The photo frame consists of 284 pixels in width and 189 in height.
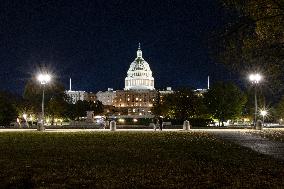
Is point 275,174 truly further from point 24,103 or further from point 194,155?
point 24,103

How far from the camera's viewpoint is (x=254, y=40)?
75.3 feet

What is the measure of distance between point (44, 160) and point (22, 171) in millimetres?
2947

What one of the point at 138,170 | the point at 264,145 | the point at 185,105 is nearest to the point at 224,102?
the point at 185,105

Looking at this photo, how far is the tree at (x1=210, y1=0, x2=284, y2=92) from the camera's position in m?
20.8

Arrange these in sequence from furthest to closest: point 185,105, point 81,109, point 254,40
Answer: point 81,109 < point 185,105 < point 254,40

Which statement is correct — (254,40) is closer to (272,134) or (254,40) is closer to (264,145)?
(264,145)

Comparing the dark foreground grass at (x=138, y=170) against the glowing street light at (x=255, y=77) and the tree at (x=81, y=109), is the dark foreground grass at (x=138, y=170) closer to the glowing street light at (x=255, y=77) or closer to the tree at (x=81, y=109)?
the glowing street light at (x=255, y=77)

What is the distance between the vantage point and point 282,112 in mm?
131500

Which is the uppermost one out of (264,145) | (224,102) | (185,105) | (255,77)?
(224,102)

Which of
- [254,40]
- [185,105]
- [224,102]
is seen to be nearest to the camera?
[254,40]

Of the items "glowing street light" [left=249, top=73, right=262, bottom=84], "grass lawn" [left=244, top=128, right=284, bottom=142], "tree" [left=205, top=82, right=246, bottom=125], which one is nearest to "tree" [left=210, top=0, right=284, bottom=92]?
"glowing street light" [left=249, top=73, right=262, bottom=84]

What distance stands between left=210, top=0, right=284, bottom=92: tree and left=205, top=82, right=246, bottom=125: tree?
7248 cm

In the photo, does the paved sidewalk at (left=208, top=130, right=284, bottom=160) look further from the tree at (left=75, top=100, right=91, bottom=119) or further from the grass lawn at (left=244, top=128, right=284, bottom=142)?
the tree at (left=75, top=100, right=91, bottom=119)

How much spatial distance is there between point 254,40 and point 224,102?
74.1m
